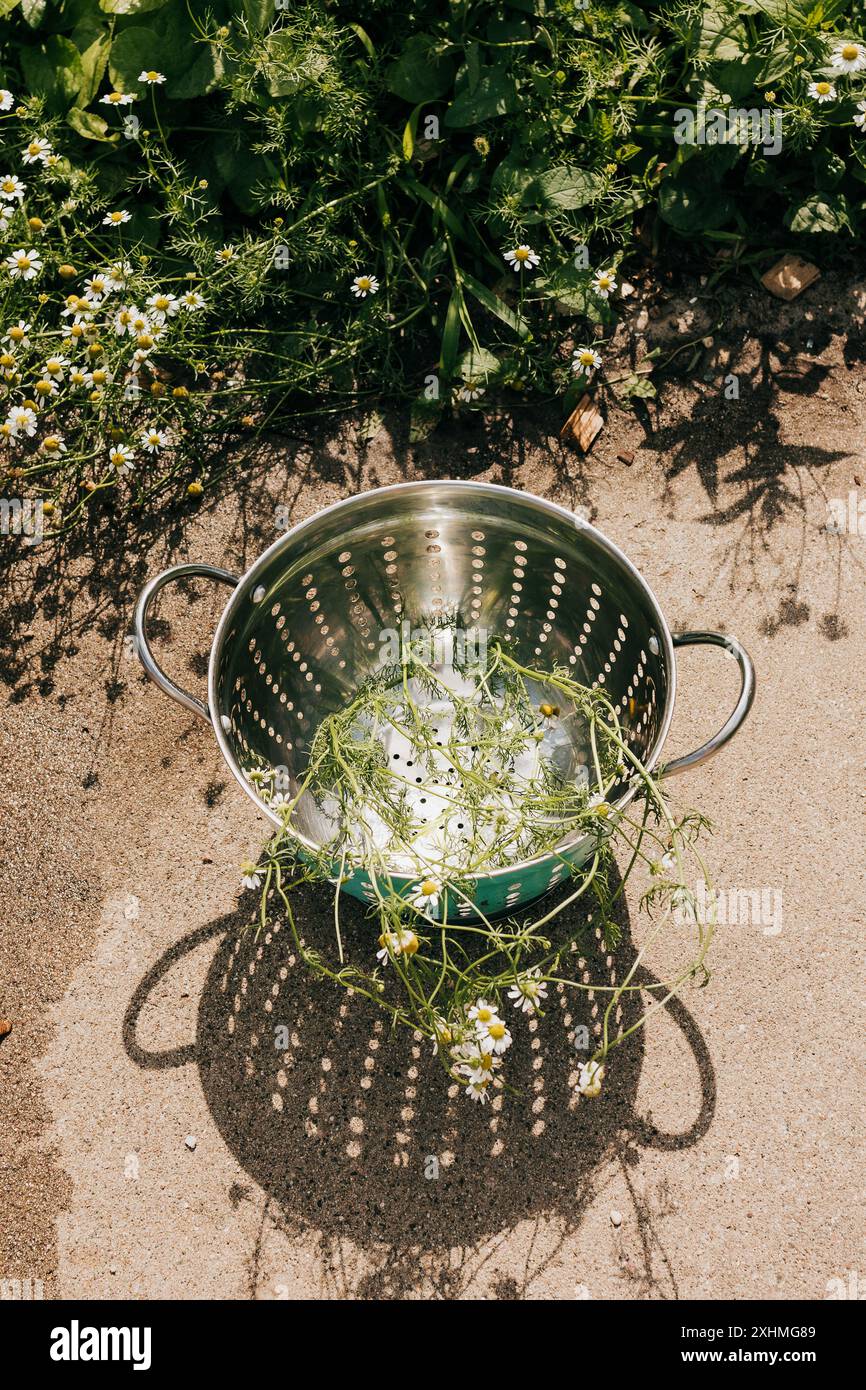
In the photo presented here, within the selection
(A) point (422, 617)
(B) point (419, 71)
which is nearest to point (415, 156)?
(B) point (419, 71)

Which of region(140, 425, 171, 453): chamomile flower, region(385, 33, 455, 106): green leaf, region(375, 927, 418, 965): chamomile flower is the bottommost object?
region(375, 927, 418, 965): chamomile flower

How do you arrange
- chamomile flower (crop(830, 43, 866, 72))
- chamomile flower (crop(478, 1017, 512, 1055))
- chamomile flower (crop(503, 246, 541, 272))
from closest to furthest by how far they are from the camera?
chamomile flower (crop(478, 1017, 512, 1055))
chamomile flower (crop(830, 43, 866, 72))
chamomile flower (crop(503, 246, 541, 272))

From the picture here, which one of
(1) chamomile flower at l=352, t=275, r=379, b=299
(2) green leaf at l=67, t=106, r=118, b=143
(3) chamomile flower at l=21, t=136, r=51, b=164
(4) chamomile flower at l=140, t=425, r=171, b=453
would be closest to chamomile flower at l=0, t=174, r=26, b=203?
(3) chamomile flower at l=21, t=136, r=51, b=164

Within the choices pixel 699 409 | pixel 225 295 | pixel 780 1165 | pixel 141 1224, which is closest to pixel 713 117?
pixel 699 409

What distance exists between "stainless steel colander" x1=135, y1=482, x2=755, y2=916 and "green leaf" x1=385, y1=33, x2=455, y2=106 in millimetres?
891

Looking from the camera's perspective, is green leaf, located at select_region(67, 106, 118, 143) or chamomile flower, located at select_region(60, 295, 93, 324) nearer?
chamomile flower, located at select_region(60, 295, 93, 324)

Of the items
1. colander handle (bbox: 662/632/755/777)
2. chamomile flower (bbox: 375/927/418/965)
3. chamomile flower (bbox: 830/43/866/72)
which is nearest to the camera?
chamomile flower (bbox: 375/927/418/965)

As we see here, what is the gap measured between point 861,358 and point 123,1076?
2.10 m

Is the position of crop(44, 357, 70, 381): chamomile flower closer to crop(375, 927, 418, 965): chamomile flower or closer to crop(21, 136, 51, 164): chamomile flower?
crop(21, 136, 51, 164): chamomile flower

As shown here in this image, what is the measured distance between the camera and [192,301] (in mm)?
2270

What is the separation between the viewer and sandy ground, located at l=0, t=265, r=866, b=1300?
2100 millimetres

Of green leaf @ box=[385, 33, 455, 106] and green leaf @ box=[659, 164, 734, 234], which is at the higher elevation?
green leaf @ box=[385, 33, 455, 106]

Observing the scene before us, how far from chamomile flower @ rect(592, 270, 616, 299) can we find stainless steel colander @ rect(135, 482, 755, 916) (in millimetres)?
569

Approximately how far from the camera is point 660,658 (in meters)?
1.91
